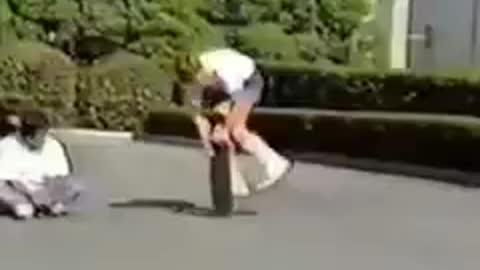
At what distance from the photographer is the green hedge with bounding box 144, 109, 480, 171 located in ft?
57.7

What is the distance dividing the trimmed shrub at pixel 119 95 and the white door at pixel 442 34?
6903 millimetres

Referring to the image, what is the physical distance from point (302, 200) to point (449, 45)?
52.2 feet

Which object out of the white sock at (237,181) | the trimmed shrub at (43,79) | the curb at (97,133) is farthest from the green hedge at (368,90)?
the white sock at (237,181)

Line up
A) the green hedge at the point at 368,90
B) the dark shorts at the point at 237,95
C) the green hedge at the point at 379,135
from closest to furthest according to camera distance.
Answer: the dark shorts at the point at 237,95
the green hedge at the point at 379,135
the green hedge at the point at 368,90

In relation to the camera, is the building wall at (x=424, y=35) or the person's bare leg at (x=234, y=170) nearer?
the person's bare leg at (x=234, y=170)

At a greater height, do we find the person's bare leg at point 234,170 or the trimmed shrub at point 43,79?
the person's bare leg at point 234,170

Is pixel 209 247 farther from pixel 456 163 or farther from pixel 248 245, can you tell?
pixel 456 163

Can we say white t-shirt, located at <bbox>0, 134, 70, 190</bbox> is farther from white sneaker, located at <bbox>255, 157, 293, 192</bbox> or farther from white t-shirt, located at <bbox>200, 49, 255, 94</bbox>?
white sneaker, located at <bbox>255, 157, 293, 192</bbox>

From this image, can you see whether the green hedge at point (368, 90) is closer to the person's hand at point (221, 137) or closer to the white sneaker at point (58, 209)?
the person's hand at point (221, 137)

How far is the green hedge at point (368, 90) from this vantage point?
2028 cm

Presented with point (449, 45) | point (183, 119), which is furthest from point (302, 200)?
point (449, 45)

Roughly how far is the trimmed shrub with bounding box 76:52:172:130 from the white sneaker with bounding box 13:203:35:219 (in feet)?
37.0

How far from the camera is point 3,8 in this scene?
2686cm

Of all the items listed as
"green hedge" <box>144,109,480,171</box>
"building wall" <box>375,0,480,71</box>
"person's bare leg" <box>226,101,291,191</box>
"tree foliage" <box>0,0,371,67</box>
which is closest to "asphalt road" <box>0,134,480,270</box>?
"person's bare leg" <box>226,101,291,191</box>
